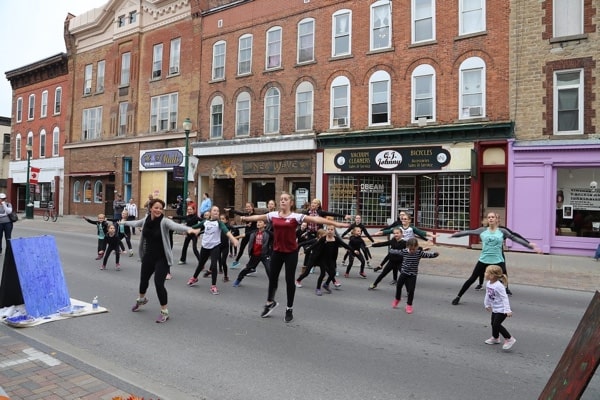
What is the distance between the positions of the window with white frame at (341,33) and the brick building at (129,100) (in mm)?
9238

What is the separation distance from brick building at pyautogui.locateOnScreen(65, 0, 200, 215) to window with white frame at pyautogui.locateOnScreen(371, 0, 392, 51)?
11.2 meters

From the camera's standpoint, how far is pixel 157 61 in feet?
92.3

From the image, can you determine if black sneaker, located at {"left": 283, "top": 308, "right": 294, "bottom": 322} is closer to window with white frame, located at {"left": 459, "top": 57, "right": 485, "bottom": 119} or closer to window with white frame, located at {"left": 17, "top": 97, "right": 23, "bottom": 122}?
window with white frame, located at {"left": 459, "top": 57, "right": 485, "bottom": 119}

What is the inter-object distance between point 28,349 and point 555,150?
15740mm

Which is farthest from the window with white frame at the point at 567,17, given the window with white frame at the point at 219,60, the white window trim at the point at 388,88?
the window with white frame at the point at 219,60

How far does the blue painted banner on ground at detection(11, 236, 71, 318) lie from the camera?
6.20 meters

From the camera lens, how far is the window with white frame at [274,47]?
22297 millimetres

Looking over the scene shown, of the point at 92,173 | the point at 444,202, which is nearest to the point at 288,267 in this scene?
the point at 444,202

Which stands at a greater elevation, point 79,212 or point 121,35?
point 121,35

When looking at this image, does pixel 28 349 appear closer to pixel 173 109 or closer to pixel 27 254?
pixel 27 254

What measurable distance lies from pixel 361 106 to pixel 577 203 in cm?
898

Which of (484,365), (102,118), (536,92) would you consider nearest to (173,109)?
(102,118)

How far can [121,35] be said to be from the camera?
3011 centimetres

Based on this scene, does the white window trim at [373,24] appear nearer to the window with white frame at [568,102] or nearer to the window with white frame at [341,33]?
the window with white frame at [341,33]
